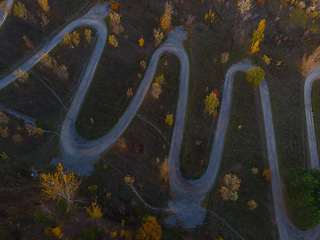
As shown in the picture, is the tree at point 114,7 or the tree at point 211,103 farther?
the tree at point 114,7

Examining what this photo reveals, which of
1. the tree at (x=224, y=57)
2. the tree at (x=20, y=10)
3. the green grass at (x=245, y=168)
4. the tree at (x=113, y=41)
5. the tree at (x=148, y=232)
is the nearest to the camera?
the tree at (x=148, y=232)

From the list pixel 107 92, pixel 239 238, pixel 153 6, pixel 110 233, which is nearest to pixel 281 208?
pixel 239 238

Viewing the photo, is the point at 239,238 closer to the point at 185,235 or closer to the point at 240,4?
the point at 185,235

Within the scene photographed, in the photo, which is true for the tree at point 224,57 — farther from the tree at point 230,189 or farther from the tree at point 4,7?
the tree at point 4,7

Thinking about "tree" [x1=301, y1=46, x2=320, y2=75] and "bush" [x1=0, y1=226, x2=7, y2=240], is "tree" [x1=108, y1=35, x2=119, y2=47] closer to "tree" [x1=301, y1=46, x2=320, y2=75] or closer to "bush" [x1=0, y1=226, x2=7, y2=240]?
"bush" [x1=0, y1=226, x2=7, y2=240]

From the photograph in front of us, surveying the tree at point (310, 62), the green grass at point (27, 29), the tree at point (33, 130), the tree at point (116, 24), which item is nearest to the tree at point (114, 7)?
the tree at point (116, 24)

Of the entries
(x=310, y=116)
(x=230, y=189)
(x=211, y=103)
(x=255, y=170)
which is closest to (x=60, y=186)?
(x=230, y=189)
